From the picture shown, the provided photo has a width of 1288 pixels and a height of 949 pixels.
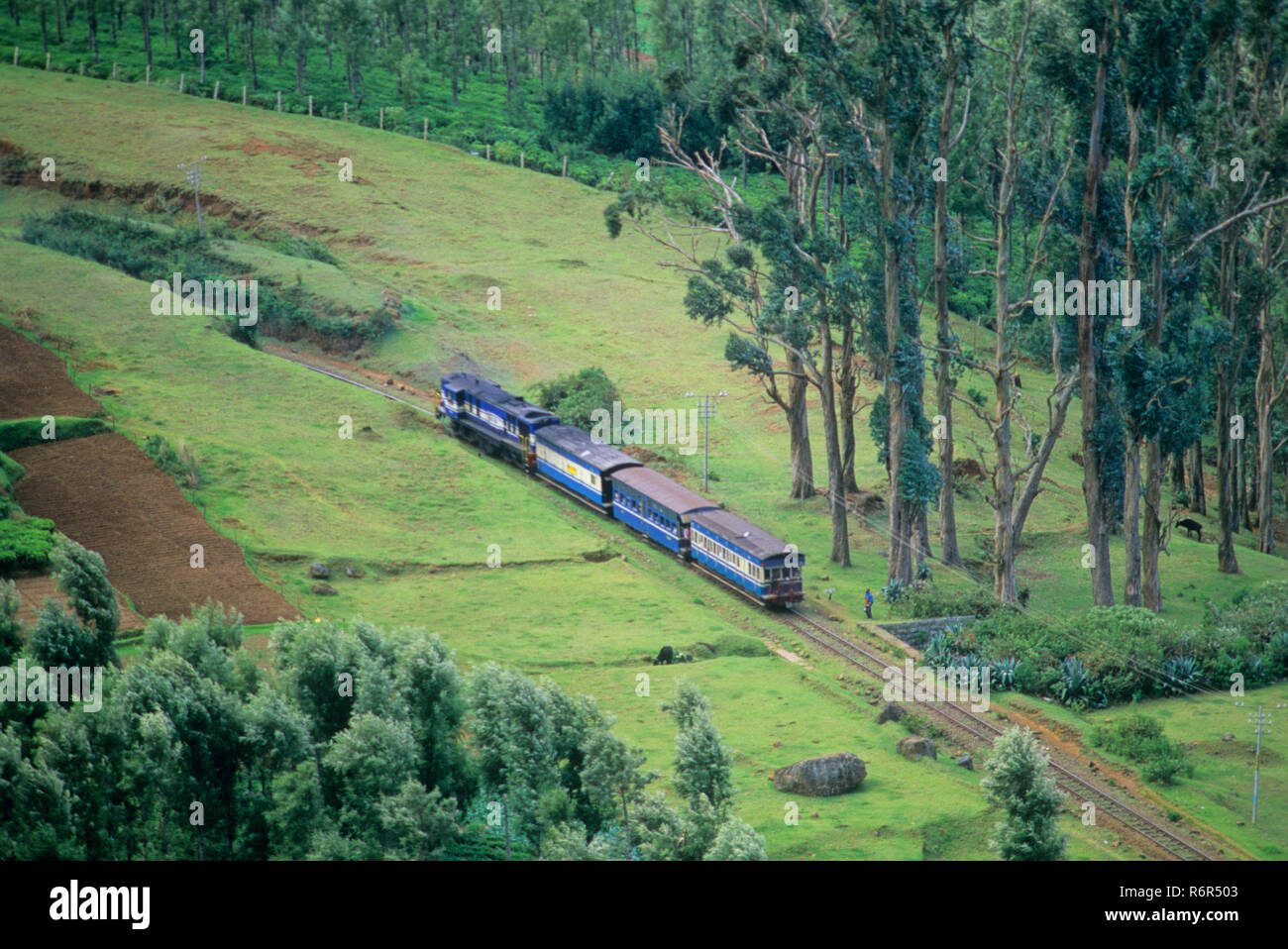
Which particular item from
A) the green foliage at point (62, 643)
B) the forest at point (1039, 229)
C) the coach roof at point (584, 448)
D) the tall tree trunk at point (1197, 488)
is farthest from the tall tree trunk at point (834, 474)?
the green foliage at point (62, 643)

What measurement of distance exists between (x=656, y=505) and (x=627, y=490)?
257cm

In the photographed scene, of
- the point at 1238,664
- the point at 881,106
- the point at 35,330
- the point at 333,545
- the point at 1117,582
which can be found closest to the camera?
the point at 1238,664

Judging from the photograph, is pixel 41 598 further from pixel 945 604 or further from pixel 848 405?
pixel 848 405

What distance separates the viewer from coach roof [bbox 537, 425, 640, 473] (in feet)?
207

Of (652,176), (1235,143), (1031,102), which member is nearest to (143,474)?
(1031,102)

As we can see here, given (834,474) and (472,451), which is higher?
(834,474)

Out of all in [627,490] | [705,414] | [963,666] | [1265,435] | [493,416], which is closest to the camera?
[963,666]

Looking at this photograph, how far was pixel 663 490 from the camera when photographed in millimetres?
59938

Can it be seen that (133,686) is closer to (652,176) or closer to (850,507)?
(850,507)

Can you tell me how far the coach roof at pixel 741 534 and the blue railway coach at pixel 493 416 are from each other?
13.5m

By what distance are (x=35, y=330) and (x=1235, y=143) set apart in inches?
A: 2356

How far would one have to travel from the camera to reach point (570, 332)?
87438mm

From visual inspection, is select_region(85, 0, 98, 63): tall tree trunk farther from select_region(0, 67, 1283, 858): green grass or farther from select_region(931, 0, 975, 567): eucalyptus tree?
select_region(931, 0, 975, 567): eucalyptus tree

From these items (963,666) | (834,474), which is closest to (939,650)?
(963,666)
